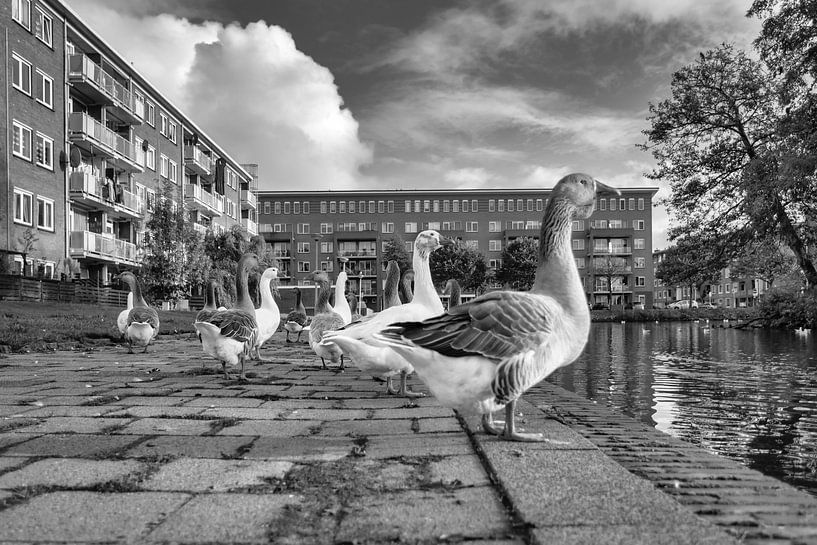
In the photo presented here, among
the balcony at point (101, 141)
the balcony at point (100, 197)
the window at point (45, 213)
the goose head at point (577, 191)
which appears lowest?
the goose head at point (577, 191)

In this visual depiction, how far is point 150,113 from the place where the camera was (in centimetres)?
4556

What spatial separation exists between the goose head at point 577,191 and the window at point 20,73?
31831mm

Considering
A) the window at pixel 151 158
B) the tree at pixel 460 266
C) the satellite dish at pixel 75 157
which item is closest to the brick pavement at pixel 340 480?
the satellite dish at pixel 75 157

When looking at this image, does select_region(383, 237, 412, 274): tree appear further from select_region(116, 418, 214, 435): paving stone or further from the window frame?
select_region(116, 418, 214, 435): paving stone

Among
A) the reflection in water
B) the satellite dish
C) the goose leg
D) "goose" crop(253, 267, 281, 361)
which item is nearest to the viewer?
the goose leg

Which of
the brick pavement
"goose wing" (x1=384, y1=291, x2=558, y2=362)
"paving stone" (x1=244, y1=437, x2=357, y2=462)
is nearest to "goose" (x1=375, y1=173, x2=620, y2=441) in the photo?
"goose wing" (x1=384, y1=291, x2=558, y2=362)

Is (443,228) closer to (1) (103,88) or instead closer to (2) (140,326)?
(1) (103,88)

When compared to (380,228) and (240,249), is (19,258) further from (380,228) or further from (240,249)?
(380,228)

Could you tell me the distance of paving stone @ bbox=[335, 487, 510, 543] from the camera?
8.19ft

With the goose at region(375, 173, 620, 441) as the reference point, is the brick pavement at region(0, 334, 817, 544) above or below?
below

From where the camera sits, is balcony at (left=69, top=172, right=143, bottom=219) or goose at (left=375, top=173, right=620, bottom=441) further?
balcony at (left=69, top=172, right=143, bottom=219)

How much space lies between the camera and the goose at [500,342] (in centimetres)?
396

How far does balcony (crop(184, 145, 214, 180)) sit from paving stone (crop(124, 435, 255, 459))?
172 feet

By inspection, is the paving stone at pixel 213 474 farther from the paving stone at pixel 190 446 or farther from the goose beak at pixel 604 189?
the goose beak at pixel 604 189
